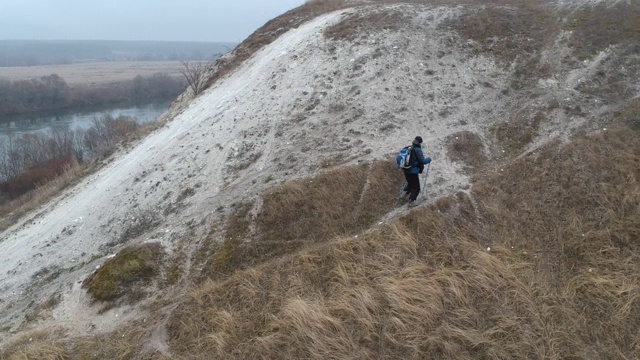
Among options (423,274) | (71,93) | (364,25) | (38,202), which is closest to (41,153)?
(38,202)

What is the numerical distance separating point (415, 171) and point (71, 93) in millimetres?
86296

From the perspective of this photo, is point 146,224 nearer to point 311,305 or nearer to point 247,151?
point 247,151

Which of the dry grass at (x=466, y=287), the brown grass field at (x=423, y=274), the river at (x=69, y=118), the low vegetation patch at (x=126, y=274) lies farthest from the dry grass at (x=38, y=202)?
the river at (x=69, y=118)

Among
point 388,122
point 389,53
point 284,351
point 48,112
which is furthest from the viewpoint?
point 48,112

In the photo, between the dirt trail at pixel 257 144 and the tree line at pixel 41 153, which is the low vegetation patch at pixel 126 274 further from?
the tree line at pixel 41 153

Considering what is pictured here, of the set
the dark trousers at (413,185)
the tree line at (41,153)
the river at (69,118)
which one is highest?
the dark trousers at (413,185)

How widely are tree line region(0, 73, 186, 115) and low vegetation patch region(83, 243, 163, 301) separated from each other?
70624 millimetres

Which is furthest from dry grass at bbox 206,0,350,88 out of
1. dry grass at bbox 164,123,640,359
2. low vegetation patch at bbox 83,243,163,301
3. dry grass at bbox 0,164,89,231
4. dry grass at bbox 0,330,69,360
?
dry grass at bbox 0,330,69,360

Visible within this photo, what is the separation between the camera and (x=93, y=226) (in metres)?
13.9

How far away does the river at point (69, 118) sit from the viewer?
207ft

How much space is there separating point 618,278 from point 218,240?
9006mm

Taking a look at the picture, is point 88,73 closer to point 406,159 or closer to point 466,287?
point 406,159

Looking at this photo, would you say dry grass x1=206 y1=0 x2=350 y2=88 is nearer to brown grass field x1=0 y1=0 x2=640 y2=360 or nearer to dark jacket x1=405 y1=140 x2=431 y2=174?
brown grass field x1=0 y1=0 x2=640 y2=360

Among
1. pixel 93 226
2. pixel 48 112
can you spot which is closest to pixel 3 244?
pixel 93 226
